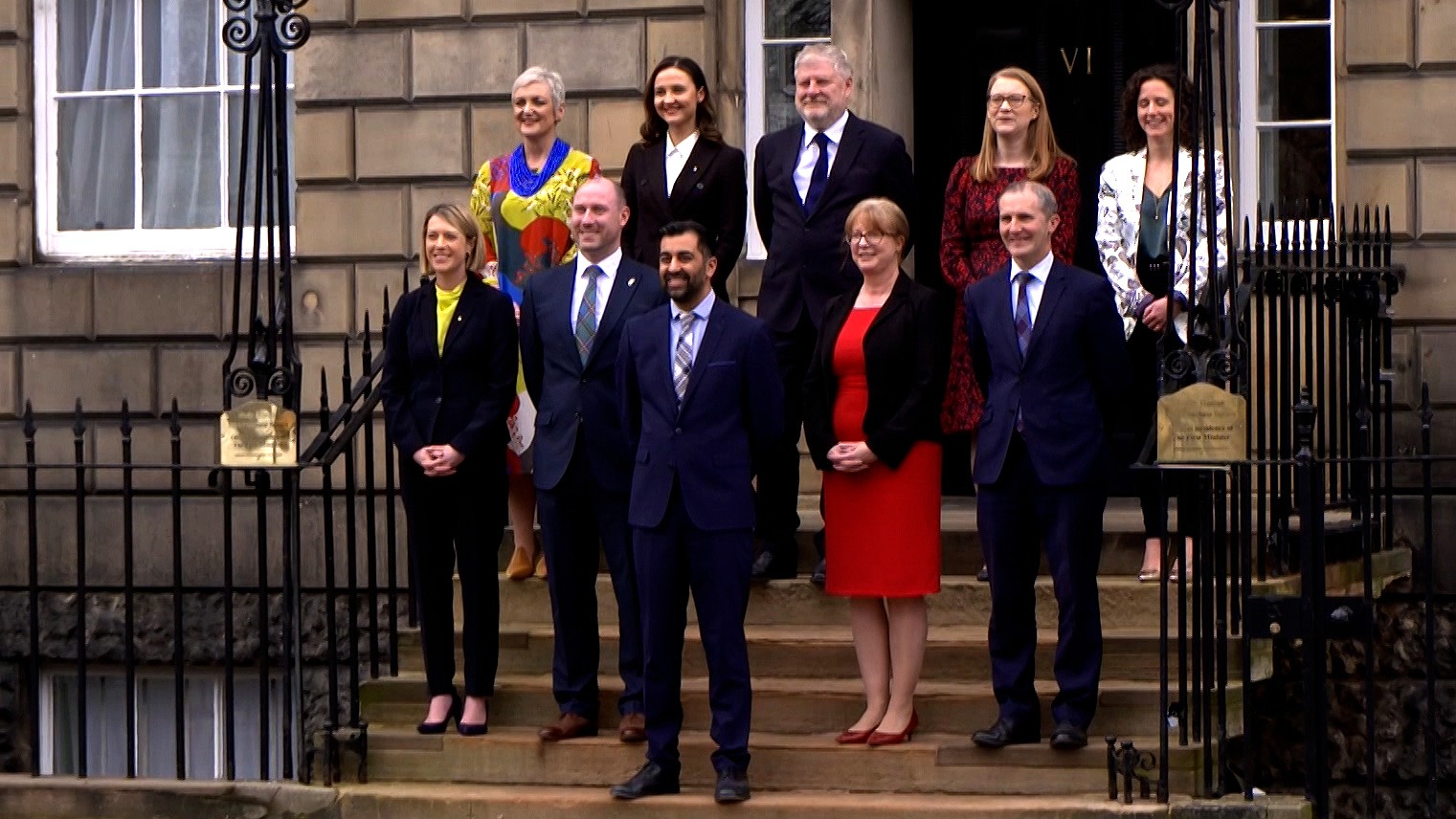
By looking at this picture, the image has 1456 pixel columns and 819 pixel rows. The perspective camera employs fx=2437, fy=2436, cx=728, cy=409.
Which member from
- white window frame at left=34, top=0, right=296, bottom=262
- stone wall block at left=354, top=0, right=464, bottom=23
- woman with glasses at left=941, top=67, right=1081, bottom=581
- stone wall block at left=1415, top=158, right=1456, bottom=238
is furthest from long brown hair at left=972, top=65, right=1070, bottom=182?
white window frame at left=34, top=0, right=296, bottom=262

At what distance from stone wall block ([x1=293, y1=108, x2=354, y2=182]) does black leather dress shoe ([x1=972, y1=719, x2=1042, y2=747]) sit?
17.4 ft

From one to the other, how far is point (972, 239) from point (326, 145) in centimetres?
433

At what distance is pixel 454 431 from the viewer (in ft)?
29.5

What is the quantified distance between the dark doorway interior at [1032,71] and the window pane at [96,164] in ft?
14.0

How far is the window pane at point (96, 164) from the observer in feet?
42.9

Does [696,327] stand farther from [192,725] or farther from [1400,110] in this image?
[192,725]

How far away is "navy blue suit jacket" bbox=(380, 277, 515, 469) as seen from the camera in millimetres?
8984

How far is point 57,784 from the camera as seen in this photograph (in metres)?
9.33

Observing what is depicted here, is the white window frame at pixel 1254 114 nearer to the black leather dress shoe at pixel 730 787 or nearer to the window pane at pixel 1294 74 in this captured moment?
the window pane at pixel 1294 74

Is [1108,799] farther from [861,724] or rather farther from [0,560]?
[0,560]

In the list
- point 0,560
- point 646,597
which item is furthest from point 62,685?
point 646,597

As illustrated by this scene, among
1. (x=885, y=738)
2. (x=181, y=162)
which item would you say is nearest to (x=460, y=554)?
(x=885, y=738)

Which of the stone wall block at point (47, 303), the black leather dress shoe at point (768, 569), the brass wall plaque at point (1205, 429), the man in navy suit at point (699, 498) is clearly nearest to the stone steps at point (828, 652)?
the black leather dress shoe at point (768, 569)

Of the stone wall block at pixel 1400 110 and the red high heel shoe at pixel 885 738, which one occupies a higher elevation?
the stone wall block at pixel 1400 110
